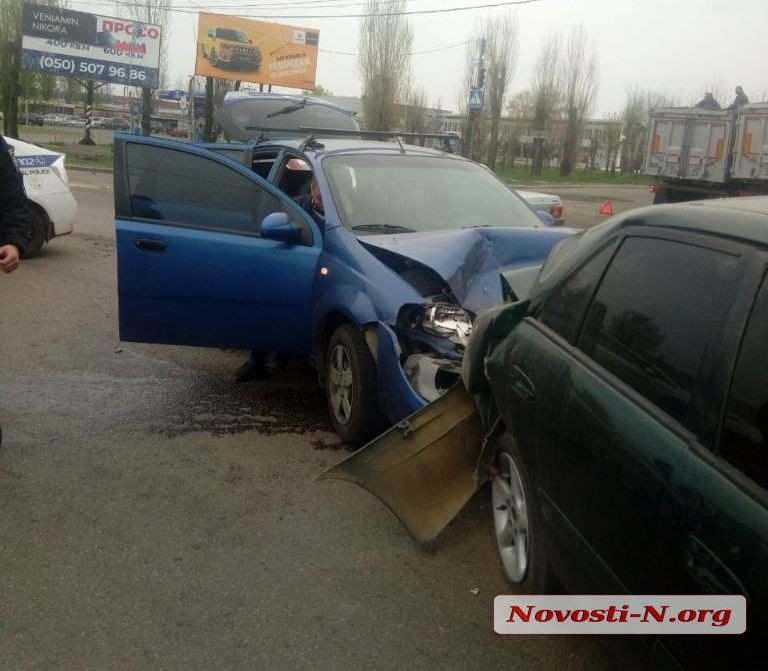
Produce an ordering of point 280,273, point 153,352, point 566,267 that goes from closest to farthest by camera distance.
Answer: point 566,267 → point 280,273 → point 153,352

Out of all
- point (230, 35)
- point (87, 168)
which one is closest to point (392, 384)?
point (87, 168)

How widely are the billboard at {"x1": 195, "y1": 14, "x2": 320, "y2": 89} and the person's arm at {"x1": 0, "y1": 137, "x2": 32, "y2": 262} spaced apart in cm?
3480

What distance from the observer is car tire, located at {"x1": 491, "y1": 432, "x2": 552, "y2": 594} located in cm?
309

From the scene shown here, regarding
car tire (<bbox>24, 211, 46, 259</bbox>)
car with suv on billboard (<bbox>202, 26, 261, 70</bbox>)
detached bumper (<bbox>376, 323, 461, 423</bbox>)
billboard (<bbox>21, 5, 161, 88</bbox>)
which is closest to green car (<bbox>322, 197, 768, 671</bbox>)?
detached bumper (<bbox>376, 323, 461, 423</bbox>)

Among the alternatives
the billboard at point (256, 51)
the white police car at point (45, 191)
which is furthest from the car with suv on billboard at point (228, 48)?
the white police car at point (45, 191)

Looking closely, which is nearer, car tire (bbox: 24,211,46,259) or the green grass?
car tire (bbox: 24,211,46,259)

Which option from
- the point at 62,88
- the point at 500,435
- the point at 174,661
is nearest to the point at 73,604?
the point at 174,661

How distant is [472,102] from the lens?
19.8 meters

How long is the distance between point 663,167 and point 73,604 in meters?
18.9

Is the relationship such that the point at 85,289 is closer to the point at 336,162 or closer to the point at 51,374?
the point at 51,374

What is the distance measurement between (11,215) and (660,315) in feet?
10.7

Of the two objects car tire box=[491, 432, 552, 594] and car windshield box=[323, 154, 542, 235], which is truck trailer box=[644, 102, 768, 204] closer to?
car windshield box=[323, 154, 542, 235]

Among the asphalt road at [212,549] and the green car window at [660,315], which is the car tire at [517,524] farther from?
the green car window at [660,315]

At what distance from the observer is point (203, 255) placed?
5.43m
